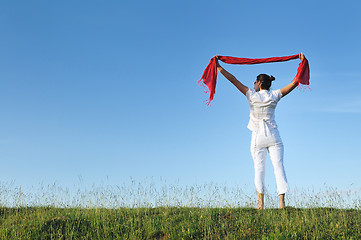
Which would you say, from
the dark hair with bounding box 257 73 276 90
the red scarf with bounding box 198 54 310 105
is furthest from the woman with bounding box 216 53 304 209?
the red scarf with bounding box 198 54 310 105

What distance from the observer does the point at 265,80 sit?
9172 millimetres

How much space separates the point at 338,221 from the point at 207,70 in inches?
192

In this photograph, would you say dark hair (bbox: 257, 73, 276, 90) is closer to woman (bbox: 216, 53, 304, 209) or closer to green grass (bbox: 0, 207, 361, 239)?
woman (bbox: 216, 53, 304, 209)

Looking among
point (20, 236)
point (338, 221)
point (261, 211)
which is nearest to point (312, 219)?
point (338, 221)

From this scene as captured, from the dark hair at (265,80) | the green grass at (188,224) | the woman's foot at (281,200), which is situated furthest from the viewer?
the dark hair at (265,80)

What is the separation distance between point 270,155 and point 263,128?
0.67 metres

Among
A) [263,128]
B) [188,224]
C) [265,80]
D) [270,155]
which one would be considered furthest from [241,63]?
[188,224]

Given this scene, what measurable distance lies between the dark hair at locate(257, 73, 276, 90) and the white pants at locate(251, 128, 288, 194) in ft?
3.76

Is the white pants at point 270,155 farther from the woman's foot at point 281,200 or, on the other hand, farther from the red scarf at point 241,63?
the red scarf at point 241,63

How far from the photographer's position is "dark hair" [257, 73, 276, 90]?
30.1 ft

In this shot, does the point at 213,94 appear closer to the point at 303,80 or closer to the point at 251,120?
the point at 251,120

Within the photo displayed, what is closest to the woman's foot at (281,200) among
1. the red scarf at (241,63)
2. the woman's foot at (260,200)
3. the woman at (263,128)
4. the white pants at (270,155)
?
the woman at (263,128)

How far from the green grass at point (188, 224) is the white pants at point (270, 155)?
0.65m

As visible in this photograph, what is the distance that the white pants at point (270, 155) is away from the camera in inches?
340
